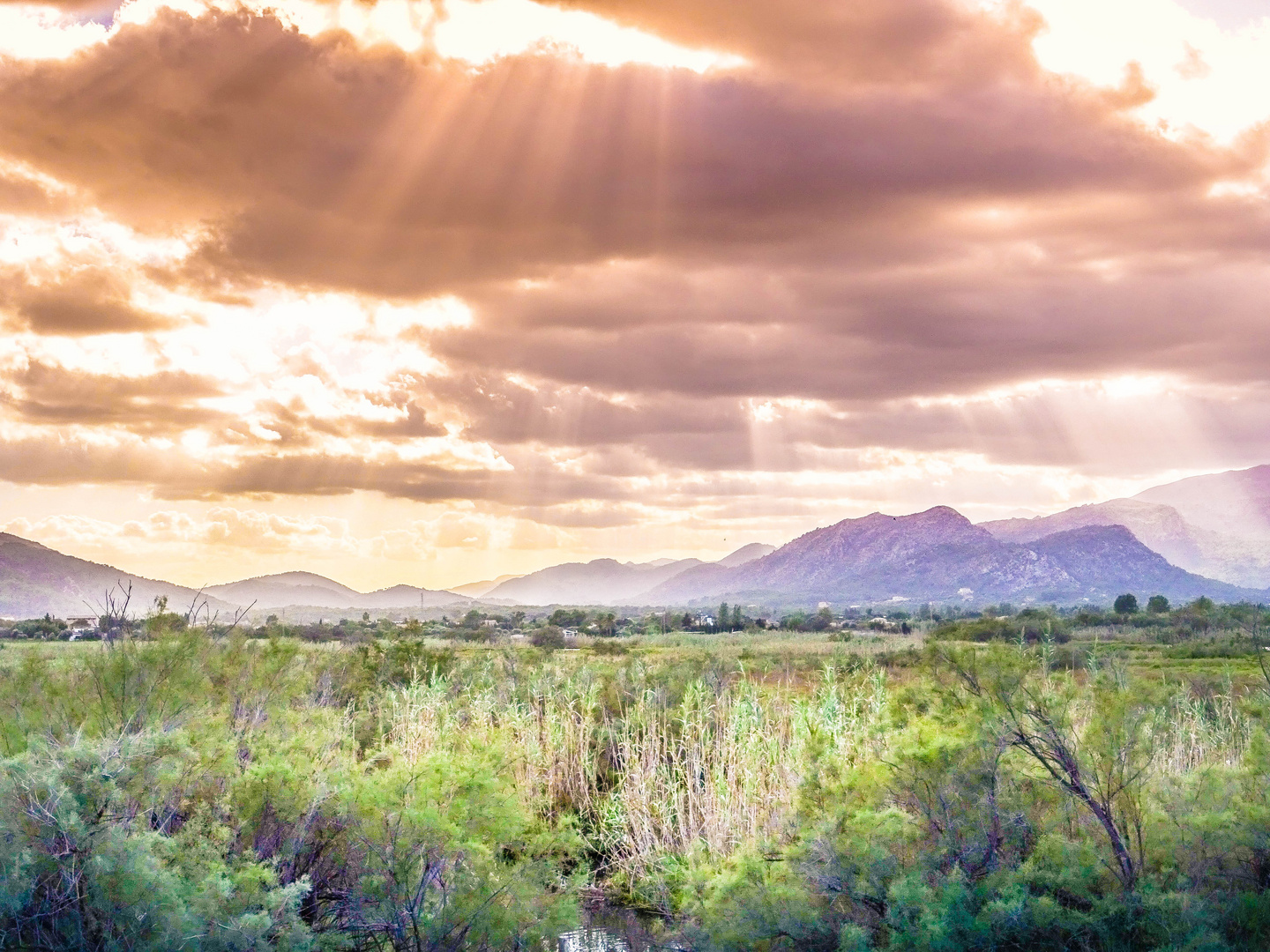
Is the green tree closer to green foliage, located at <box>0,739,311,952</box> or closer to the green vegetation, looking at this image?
the green vegetation

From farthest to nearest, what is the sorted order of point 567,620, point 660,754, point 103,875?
point 567,620
point 660,754
point 103,875

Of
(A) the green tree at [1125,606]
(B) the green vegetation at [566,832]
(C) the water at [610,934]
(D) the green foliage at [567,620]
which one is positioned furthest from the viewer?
(D) the green foliage at [567,620]

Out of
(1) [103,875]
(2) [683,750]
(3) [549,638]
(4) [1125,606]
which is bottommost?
(3) [549,638]

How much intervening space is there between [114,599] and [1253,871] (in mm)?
11346

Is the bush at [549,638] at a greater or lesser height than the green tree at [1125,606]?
lesser

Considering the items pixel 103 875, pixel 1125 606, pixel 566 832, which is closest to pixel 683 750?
pixel 566 832

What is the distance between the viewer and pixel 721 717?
60.0ft

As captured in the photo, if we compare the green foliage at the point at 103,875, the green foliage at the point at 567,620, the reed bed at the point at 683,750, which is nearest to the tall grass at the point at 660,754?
the reed bed at the point at 683,750

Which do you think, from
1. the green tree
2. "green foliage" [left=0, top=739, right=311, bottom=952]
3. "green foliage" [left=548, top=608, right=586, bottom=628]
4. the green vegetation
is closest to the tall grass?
the green vegetation

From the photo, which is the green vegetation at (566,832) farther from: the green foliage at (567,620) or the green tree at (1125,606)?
the green foliage at (567,620)

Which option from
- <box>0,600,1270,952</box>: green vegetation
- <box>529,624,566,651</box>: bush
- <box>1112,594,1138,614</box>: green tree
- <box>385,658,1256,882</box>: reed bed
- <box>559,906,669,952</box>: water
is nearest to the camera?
<box>0,600,1270,952</box>: green vegetation

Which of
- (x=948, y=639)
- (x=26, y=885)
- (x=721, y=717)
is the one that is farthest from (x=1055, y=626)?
(x=26, y=885)

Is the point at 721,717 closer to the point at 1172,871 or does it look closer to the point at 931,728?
the point at 931,728

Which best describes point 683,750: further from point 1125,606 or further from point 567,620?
point 567,620
